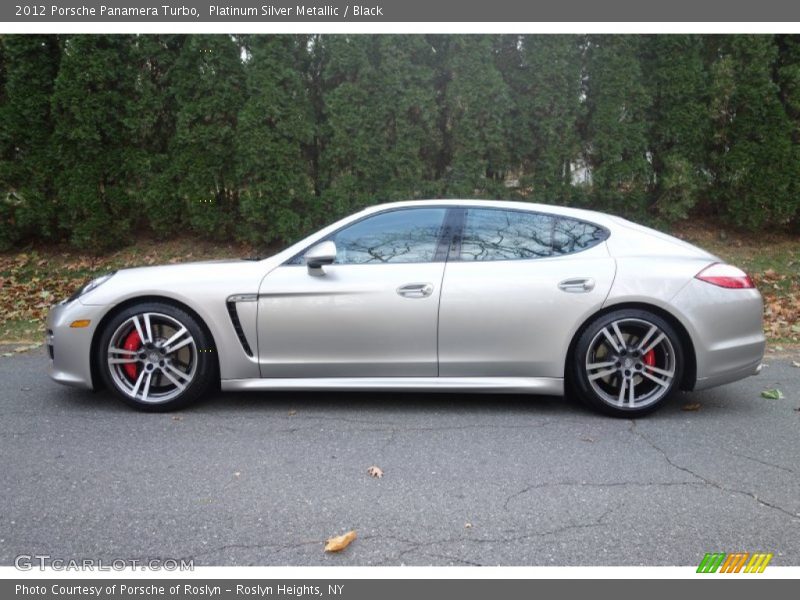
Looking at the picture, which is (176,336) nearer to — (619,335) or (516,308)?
(516,308)

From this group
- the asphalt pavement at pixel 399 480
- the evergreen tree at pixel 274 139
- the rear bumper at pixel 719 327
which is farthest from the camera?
the evergreen tree at pixel 274 139

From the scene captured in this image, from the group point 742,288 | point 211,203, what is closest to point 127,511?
point 742,288

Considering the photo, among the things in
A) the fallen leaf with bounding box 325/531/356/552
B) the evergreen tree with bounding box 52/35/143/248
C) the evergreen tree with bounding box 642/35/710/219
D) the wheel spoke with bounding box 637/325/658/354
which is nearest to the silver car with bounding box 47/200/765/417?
the wheel spoke with bounding box 637/325/658/354

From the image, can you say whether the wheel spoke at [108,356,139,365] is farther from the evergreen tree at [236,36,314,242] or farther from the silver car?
the evergreen tree at [236,36,314,242]

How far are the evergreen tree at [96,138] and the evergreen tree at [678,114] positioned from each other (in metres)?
7.04

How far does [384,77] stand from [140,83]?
3.30 m

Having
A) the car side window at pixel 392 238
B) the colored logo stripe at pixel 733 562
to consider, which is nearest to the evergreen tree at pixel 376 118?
the car side window at pixel 392 238

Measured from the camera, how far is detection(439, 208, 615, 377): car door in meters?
4.26

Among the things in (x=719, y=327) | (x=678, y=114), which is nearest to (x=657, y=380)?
(x=719, y=327)

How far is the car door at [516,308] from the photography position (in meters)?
4.26

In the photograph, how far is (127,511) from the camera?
9.82ft

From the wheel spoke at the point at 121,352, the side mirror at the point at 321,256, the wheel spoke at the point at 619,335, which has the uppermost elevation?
the side mirror at the point at 321,256

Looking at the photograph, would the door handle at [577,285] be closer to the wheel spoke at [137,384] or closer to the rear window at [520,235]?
the rear window at [520,235]

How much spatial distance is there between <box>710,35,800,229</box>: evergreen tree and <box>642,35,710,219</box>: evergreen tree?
0.75 feet
